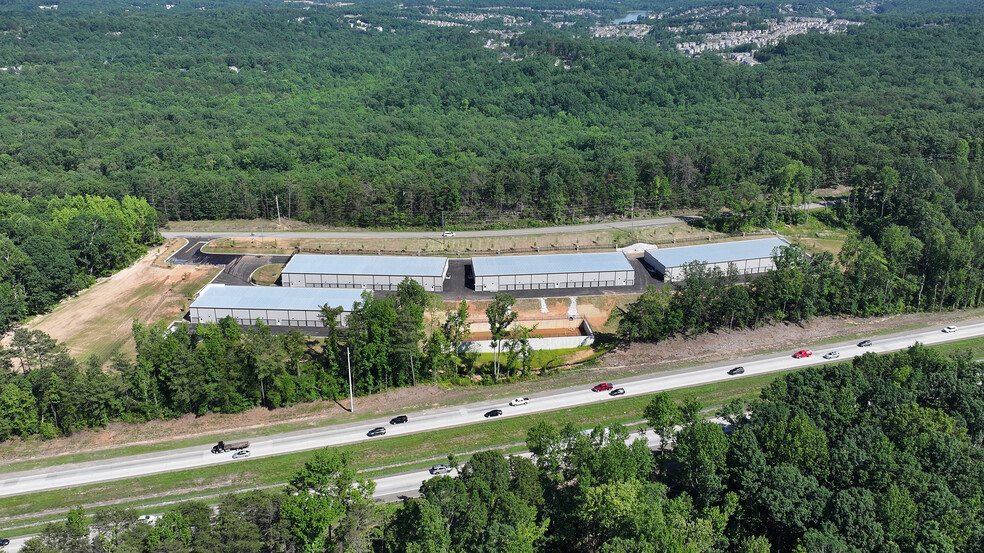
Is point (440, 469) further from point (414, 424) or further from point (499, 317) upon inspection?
point (499, 317)

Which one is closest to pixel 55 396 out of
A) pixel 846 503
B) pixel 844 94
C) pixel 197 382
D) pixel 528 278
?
pixel 197 382

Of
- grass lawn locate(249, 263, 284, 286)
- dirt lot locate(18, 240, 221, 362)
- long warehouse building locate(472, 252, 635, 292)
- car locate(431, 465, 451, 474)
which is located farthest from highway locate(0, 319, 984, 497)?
grass lawn locate(249, 263, 284, 286)

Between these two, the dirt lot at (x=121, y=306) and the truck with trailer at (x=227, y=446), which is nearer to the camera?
the truck with trailer at (x=227, y=446)

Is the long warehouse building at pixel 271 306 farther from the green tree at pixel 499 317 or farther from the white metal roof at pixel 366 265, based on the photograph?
the green tree at pixel 499 317

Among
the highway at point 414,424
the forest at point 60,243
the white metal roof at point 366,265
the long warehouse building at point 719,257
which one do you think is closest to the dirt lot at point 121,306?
the forest at point 60,243

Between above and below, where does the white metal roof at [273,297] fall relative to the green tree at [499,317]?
below

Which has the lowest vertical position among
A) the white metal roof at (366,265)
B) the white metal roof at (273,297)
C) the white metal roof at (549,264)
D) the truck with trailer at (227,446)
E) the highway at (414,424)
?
the highway at (414,424)

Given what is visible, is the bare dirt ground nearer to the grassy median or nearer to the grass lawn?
the grassy median
